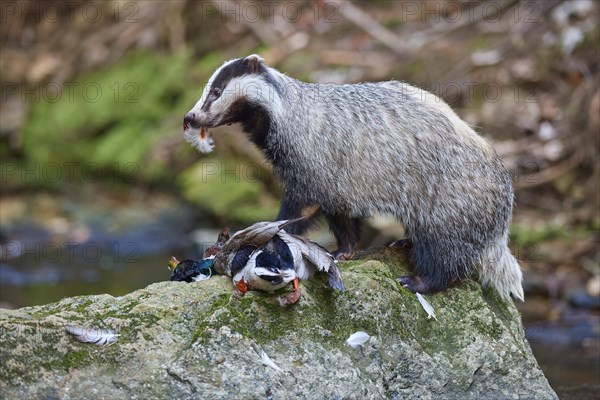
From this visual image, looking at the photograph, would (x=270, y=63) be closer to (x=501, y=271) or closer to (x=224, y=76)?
(x=224, y=76)

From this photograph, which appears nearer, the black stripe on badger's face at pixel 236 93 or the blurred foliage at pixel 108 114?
the black stripe on badger's face at pixel 236 93

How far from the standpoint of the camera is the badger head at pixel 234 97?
20.8ft

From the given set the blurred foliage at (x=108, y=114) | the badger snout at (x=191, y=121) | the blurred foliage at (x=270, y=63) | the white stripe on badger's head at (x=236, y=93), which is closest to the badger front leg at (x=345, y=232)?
the white stripe on badger's head at (x=236, y=93)

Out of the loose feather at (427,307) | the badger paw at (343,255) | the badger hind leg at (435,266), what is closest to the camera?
the loose feather at (427,307)

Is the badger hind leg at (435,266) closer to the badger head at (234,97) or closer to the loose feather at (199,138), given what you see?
the badger head at (234,97)

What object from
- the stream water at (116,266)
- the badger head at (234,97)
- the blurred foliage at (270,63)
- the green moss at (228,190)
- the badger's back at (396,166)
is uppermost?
the badger head at (234,97)

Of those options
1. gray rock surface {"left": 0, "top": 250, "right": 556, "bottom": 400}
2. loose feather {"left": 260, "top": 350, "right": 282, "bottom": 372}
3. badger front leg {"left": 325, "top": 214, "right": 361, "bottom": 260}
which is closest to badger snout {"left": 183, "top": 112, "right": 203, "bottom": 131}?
badger front leg {"left": 325, "top": 214, "right": 361, "bottom": 260}

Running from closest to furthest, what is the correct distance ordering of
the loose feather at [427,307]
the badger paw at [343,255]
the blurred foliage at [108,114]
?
the loose feather at [427,307] → the badger paw at [343,255] → the blurred foliage at [108,114]

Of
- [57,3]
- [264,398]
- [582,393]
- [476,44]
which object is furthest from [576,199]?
[57,3]

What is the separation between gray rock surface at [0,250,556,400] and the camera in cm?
480

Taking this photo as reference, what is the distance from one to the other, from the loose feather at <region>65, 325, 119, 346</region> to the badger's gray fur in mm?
1820

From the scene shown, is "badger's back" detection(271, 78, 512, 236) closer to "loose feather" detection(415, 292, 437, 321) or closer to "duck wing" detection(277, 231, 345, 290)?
"loose feather" detection(415, 292, 437, 321)

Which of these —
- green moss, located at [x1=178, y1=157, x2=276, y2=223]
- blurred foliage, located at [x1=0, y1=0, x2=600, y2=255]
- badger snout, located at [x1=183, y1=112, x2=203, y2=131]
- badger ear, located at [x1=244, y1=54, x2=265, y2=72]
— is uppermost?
badger ear, located at [x1=244, y1=54, x2=265, y2=72]

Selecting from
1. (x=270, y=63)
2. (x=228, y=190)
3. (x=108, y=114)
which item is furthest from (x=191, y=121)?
(x=108, y=114)
